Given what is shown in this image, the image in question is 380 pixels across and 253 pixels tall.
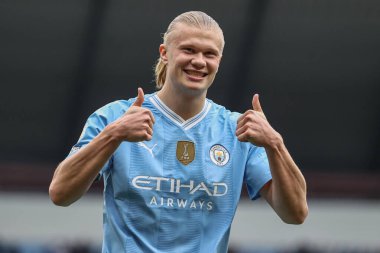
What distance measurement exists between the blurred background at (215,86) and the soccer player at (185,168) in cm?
523

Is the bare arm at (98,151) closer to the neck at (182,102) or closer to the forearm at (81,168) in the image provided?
the forearm at (81,168)

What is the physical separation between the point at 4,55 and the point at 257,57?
2452 mm

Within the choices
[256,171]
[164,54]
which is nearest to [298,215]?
[256,171]

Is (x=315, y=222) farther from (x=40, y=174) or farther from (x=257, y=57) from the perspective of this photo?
(x=40, y=174)

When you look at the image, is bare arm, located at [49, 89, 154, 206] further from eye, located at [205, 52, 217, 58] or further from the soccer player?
eye, located at [205, 52, 217, 58]

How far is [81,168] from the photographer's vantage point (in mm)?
3832

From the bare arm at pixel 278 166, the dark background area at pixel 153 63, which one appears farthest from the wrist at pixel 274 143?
the dark background area at pixel 153 63

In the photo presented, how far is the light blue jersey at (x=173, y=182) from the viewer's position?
4.09m

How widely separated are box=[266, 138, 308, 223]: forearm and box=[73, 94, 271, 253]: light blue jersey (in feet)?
0.62

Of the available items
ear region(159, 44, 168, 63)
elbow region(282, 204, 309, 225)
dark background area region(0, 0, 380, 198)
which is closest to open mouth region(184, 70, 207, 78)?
ear region(159, 44, 168, 63)

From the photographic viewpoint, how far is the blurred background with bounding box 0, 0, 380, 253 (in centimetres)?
946

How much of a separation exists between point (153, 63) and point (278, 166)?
223 inches

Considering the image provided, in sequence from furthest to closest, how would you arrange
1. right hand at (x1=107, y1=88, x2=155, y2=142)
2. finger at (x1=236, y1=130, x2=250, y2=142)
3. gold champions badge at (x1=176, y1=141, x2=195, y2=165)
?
gold champions badge at (x1=176, y1=141, x2=195, y2=165)
finger at (x1=236, y1=130, x2=250, y2=142)
right hand at (x1=107, y1=88, x2=155, y2=142)

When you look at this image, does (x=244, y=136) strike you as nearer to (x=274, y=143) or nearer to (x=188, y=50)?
(x=274, y=143)
